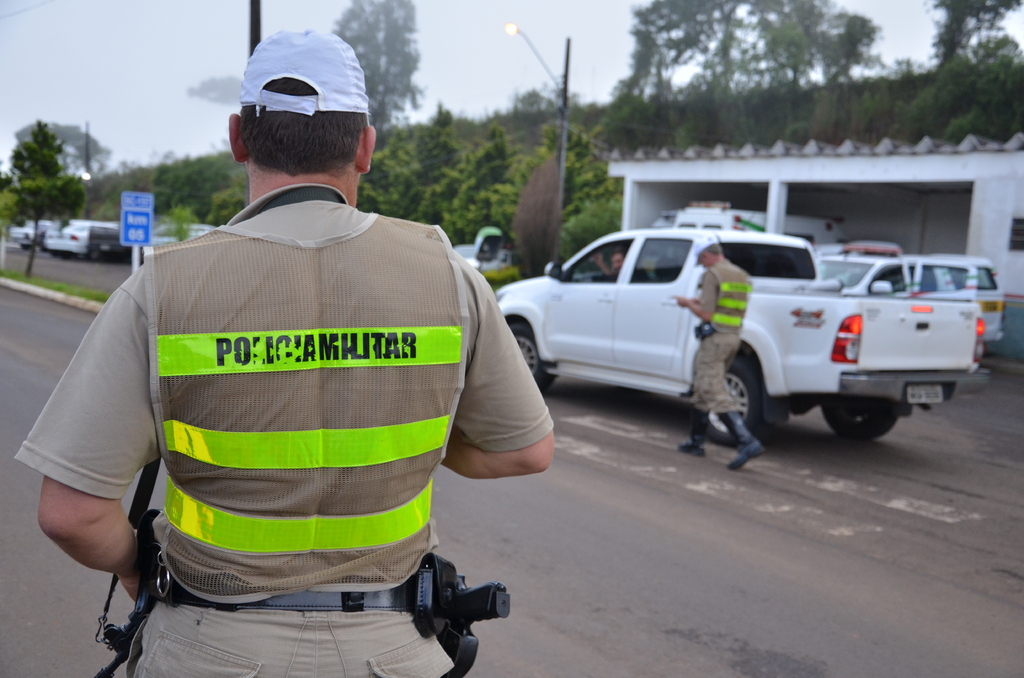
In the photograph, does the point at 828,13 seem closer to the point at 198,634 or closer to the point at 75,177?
the point at 75,177

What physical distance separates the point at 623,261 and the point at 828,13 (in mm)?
57184

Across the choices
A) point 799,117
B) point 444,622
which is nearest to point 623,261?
point 444,622

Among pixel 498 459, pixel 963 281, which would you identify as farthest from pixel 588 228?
pixel 498 459

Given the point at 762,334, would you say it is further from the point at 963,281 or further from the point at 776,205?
the point at 776,205

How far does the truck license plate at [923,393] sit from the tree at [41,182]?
21.3m

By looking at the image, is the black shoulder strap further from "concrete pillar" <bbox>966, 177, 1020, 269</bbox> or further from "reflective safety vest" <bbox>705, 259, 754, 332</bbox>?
"concrete pillar" <bbox>966, 177, 1020, 269</bbox>

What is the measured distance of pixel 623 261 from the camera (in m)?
9.02

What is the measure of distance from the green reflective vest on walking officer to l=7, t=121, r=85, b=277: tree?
1992 cm

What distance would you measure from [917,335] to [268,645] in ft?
23.0

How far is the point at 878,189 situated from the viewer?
78.3ft

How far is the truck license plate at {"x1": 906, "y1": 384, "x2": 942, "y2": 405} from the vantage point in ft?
23.9

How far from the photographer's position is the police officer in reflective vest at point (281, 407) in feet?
4.54

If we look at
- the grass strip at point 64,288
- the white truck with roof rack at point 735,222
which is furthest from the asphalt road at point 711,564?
the white truck with roof rack at point 735,222

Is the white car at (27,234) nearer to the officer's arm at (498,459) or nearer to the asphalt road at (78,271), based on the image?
the asphalt road at (78,271)
